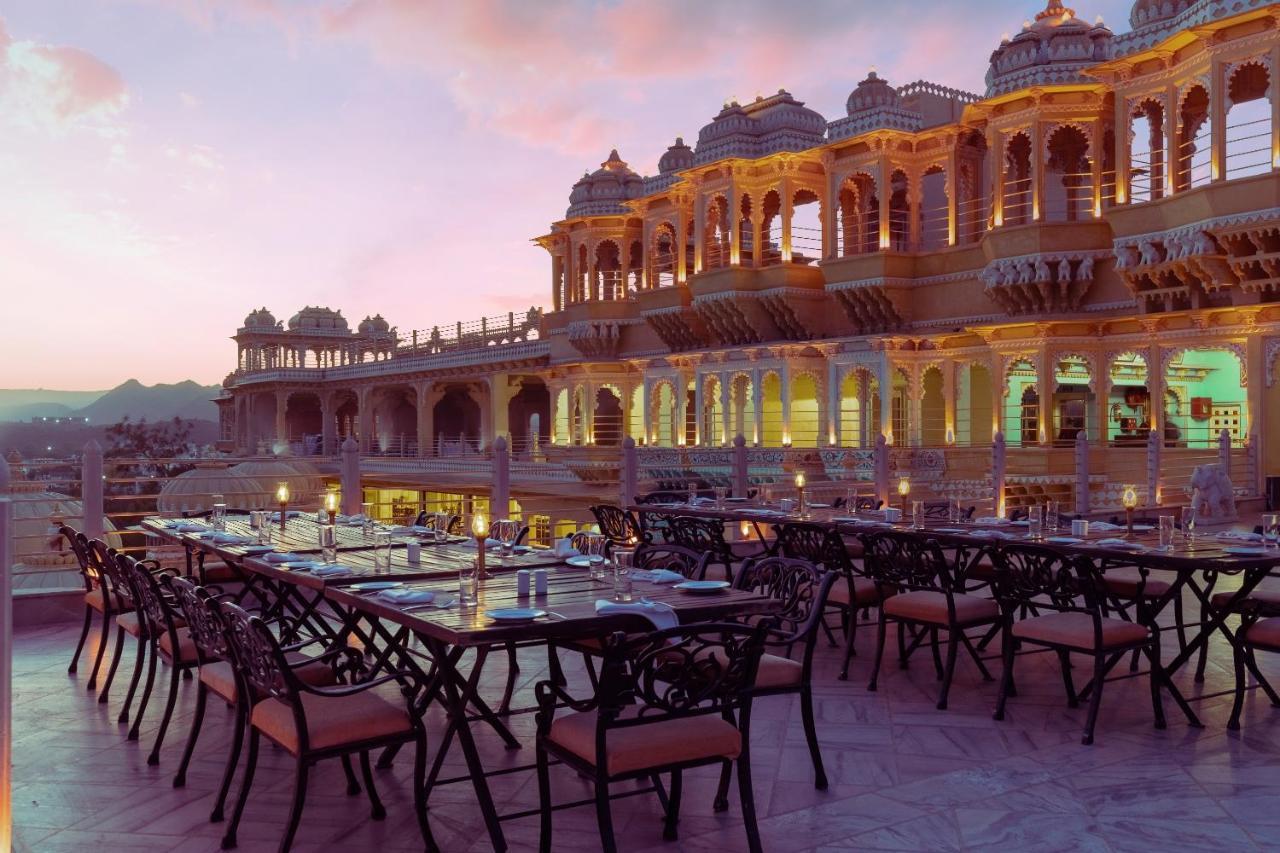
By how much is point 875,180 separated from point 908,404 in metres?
4.51

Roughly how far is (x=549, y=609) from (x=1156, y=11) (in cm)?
1734

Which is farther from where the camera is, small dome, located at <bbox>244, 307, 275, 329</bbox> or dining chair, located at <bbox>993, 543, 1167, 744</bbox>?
small dome, located at <bbox>244, 307, 275, 329</bbox>

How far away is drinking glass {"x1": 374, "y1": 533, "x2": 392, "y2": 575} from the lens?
5016 millimetres

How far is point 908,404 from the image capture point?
70.5ft

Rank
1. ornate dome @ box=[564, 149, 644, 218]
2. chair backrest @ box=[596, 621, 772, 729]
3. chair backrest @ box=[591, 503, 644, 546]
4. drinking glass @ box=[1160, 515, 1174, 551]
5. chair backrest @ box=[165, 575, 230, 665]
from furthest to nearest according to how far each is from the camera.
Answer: ornate dome @ box=[564, 149, 644, 218] → chair backrest @ box=[591, 503, 644, 546] → drinking glass @ box=[1160, 515, 1174, 551] → chair backrest @ box=[165, 575, 230, 665] → chair backrest @ box=[596, 621, 772, 729]

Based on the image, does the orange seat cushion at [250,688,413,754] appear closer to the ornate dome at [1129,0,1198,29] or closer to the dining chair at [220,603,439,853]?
the dining chair at [220,603,439,853]

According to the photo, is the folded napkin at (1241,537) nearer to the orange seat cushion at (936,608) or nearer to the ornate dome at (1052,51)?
the orange seat cushion at (936,608)

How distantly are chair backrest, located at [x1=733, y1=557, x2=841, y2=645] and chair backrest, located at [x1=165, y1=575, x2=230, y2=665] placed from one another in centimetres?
214

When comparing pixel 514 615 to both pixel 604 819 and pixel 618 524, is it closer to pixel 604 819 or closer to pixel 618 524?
pixel 604 819

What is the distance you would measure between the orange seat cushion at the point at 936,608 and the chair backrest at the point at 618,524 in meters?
3.34

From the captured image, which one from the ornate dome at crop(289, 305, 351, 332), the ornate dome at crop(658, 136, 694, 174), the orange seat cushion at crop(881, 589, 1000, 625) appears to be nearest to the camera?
the orange seat cushion at crop(881, 589, 1000, 625)

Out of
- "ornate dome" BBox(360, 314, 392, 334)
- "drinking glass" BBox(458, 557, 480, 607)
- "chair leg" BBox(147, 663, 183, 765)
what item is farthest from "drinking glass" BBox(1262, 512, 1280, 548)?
"ornate dome" BBox(360, 314, 392, 334)

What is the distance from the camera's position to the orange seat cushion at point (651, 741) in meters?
3.40

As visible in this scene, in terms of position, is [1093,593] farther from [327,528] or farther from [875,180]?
[875,180]
